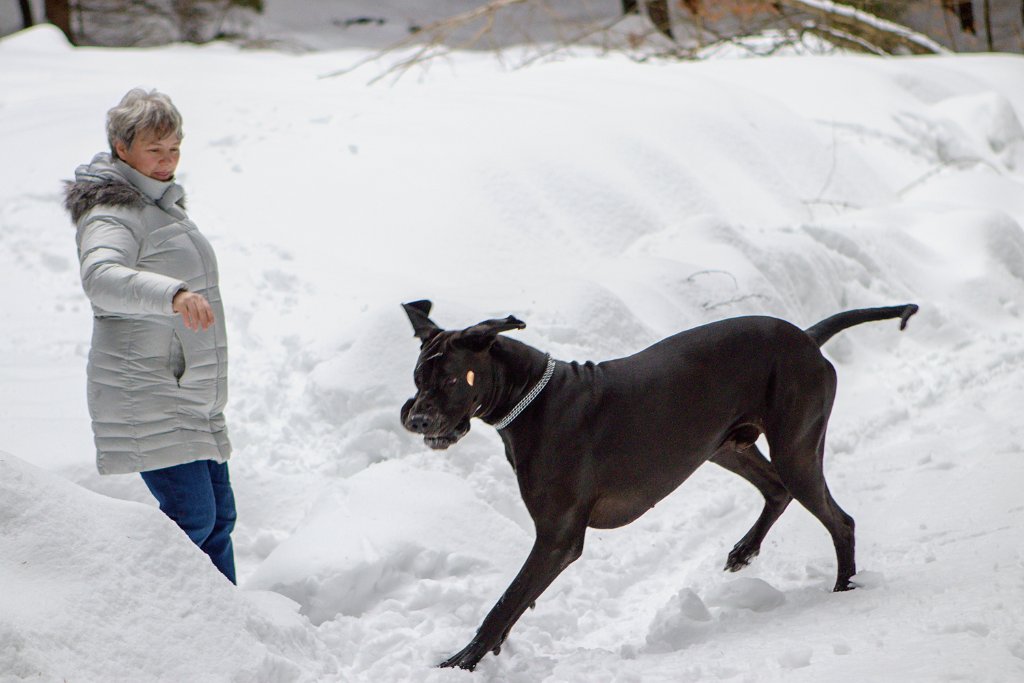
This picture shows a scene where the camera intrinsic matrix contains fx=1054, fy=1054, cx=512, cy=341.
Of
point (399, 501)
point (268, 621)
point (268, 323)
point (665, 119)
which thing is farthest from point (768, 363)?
point (665, 119)

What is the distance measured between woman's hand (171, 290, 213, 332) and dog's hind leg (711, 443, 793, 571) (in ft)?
5.75

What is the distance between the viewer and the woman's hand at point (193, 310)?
2.66m

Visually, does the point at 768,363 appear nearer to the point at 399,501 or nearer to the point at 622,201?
the point at 399,501

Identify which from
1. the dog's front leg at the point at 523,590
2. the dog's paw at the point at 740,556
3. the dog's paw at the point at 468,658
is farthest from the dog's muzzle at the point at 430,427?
the dog's paw at the point at 740,556

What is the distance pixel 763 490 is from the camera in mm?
3594

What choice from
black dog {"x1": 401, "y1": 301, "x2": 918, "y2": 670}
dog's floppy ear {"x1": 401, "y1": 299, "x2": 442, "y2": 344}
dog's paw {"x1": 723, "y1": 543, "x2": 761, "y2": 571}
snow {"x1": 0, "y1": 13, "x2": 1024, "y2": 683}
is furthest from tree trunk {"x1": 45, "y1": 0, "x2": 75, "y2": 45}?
dog's paw {"x1": 723, "y1": 543, "x2": 761, "y2": 571}

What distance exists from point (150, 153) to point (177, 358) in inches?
23.2

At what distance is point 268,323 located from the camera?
16.1 feet

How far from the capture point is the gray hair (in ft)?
9.62

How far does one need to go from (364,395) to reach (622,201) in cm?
269

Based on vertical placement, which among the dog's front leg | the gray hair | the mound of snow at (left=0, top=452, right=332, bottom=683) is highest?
the gray hair

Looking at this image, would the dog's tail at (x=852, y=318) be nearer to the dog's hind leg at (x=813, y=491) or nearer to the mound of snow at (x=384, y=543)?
the dog's hind leg at (x=813, y=491)

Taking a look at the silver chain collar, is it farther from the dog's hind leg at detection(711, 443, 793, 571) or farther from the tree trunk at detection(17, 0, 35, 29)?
the tree trunk at detection(17, 0, 35, 29)

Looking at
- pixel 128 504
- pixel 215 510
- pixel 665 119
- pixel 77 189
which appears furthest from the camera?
pixel 665 119
